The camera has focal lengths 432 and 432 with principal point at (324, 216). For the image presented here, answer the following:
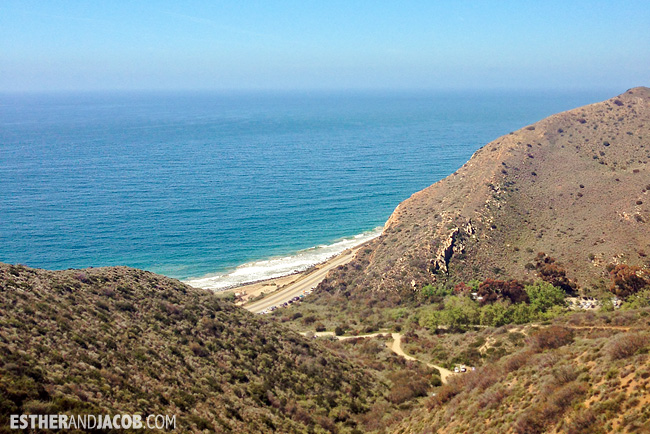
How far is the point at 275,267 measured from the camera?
71500 mm

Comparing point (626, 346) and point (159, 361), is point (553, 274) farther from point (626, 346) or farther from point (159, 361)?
point (159, 361)

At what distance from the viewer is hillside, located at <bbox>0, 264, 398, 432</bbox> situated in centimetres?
1620

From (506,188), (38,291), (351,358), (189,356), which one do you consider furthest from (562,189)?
(38,291)

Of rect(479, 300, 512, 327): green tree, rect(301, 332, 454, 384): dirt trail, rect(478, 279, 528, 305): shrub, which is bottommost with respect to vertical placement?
rect(301, 332, 454, 384): dirt trail

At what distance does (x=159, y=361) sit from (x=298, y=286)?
130ft

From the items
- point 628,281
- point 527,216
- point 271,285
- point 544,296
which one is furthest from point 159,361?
point 527,216

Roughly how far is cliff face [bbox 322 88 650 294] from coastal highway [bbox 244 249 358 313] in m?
4.45

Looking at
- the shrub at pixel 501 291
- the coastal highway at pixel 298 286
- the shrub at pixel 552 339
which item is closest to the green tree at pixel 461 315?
the shrub at pixel 501 291

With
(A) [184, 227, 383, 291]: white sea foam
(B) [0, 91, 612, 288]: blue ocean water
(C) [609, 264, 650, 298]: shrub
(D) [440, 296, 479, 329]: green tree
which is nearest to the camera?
(D) [440, 296, 479, 329]: green tree

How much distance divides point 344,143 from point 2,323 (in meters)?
158

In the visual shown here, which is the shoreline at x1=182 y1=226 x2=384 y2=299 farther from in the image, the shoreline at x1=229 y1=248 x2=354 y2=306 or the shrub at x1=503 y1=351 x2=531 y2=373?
the shrub at x1=503 y1=351 x2=531 y2=373

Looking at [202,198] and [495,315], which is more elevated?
[202,198]

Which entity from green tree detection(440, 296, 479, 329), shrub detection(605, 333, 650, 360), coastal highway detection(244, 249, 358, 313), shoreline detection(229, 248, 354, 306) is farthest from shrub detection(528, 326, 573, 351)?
shoreline detection(229, 248, 354, 306)

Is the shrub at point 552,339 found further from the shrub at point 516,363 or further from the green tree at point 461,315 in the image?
the green tree at point 461,315
